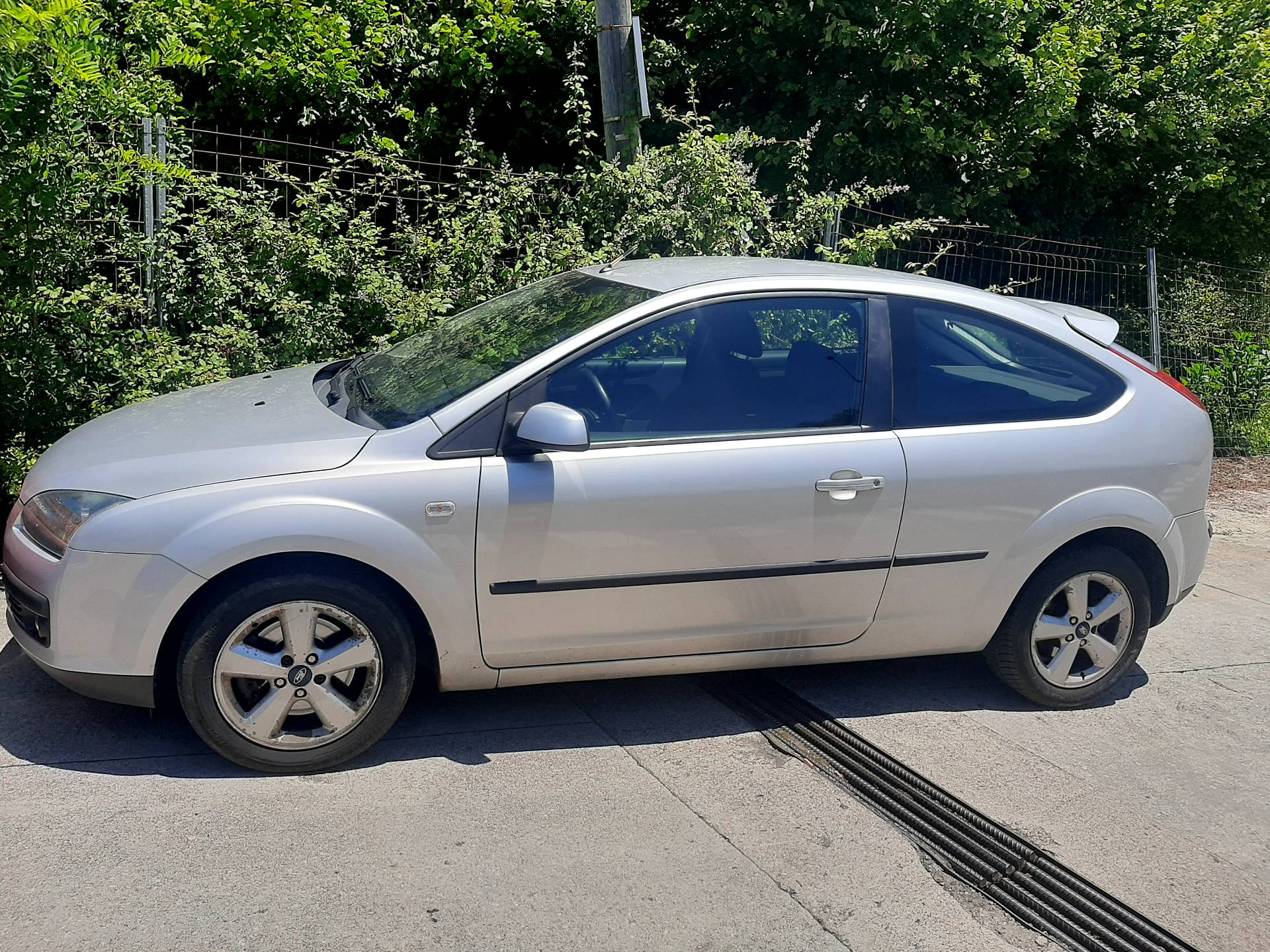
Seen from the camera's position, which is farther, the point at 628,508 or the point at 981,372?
the point at 981,372

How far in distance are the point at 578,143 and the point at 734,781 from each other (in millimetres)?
6850

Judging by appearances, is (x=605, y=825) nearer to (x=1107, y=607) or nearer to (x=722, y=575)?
(x=722, y=575)

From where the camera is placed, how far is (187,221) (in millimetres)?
7684

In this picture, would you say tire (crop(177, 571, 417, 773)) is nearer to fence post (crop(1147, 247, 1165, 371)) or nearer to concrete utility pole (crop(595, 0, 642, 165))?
concrete utility pole (crop(595, 0, 642, 165))

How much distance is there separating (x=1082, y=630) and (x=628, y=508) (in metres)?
1.98

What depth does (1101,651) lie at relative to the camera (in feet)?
16.3

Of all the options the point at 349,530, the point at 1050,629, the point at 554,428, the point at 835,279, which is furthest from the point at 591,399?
the point at 1050,629

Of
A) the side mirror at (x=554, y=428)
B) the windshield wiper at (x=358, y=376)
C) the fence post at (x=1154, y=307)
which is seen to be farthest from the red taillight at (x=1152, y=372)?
the fence post at (x=1154, y=307)

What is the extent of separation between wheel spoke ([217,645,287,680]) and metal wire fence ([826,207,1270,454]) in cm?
700

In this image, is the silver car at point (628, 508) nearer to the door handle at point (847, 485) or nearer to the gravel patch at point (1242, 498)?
the door handle at point (847, 485)

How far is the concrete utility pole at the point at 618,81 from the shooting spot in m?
7.58

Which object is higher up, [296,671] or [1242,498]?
[296,671]

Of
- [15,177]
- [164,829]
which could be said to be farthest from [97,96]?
[164,829]

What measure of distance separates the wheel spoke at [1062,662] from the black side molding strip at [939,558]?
60 cm
